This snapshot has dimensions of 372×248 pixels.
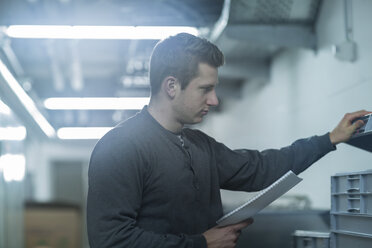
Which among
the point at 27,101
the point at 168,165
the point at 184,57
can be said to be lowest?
the point at 168,165

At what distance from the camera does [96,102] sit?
19.9ft

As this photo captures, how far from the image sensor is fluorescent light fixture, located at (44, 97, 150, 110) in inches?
232

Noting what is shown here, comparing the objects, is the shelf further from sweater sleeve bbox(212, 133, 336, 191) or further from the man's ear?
the man's ear

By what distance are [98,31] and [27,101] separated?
97.5 inches

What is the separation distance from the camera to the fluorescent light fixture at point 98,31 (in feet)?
10.7

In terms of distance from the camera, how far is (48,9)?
380cm

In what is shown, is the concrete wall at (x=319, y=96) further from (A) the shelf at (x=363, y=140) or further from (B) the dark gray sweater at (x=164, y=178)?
(B) the dark gray sweater at (x=164, y=178)

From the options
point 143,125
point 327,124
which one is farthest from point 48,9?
point 143,125

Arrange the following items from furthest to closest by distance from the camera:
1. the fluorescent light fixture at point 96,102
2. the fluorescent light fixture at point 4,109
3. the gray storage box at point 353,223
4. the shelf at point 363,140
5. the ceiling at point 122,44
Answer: the fluorescent light fixture at point 96,102 < the fluorescent light fixture at point 4,109 < the ceiling at point 122,44 < the shelf at point 363,140 < the gray storage box at point 353,223

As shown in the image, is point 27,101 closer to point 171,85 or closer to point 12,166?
point 12,166

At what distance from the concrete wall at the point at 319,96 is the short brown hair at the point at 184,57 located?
31.7 inches

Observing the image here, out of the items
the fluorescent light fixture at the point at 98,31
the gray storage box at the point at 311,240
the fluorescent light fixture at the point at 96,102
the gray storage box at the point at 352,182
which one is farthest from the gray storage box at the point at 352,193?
the fluorescent light fixture at the point at 96,102

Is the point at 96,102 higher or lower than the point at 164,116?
higher

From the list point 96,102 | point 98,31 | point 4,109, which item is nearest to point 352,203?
point 98,31
